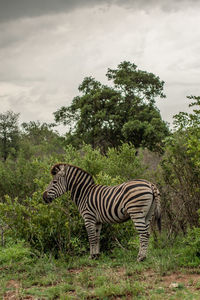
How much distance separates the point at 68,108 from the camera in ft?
101

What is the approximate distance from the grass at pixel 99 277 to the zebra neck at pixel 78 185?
3.89 ft

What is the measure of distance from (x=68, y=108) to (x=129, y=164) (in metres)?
19.9

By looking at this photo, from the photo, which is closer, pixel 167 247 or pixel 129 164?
pixel 167 247

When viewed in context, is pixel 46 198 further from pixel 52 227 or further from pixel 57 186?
pixel 52 227

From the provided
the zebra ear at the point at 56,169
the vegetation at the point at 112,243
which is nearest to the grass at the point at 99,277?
the vegetation at the point at 112,243

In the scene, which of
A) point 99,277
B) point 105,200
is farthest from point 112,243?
point 99,277

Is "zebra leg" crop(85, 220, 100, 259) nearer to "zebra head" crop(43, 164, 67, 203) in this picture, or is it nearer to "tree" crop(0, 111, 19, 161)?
"zebra head" crop(43, 164, 67, 203)

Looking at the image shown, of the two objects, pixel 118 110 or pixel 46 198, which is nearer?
pixel 46 198

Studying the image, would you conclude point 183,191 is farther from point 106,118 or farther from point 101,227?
point 106,118

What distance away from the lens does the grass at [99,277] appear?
4445mm

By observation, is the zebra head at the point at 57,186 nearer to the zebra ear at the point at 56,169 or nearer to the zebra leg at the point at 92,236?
the zebra ear at the point at 56,169

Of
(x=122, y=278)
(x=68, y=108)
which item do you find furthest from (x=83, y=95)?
(x=122, y=278)

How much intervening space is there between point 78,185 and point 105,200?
70 cm

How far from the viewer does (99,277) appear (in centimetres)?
501
